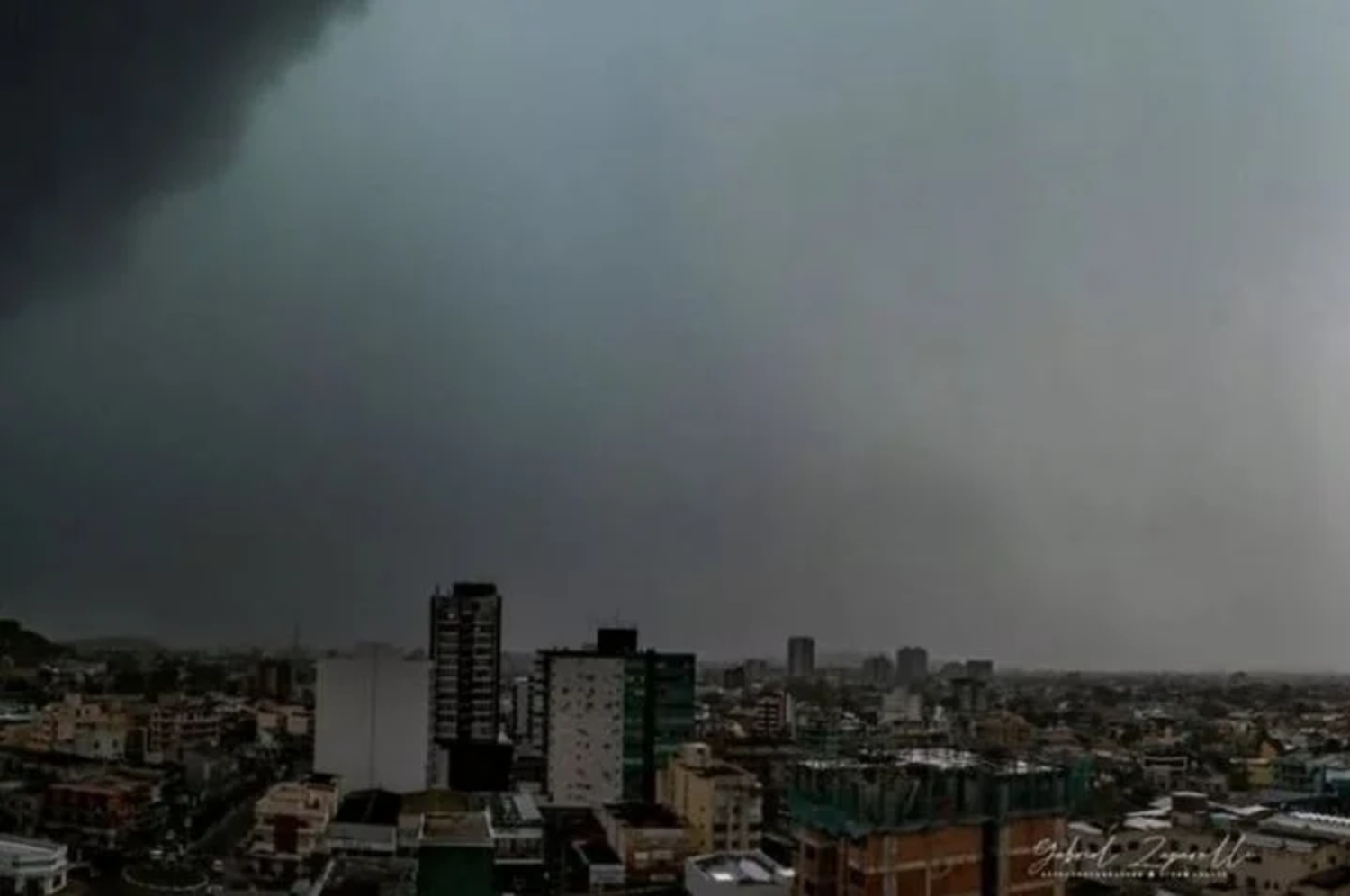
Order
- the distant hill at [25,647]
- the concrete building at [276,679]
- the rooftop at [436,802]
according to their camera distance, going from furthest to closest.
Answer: the concrete building at [276,679] → the rooftop at [436,802] → the distant hill at [25,647]

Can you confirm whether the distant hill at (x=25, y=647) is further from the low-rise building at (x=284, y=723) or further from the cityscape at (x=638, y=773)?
the low-rise building at (x=284, y=723)

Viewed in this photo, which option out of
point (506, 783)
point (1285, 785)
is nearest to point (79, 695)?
point (506, 783)

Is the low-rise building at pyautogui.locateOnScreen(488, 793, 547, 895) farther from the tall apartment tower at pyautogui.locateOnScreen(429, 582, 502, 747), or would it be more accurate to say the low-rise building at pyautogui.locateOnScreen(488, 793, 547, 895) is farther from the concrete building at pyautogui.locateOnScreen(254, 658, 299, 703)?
the tall apartment tower at pyautogui.locateOnScreen(429, 582, 502, 747)

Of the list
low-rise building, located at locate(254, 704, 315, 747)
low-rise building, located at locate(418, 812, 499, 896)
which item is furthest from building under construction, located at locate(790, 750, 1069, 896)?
low-rise building, located at locate(254, 704, 315, 747)

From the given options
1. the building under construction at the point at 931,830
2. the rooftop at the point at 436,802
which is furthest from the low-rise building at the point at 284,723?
the building under construction at the point at 931,830

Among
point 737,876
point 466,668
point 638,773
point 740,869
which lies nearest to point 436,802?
point 638,773

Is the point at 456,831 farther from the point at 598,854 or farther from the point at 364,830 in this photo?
the point at 598,854

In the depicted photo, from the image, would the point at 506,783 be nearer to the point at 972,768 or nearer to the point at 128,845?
the point at 128,845
